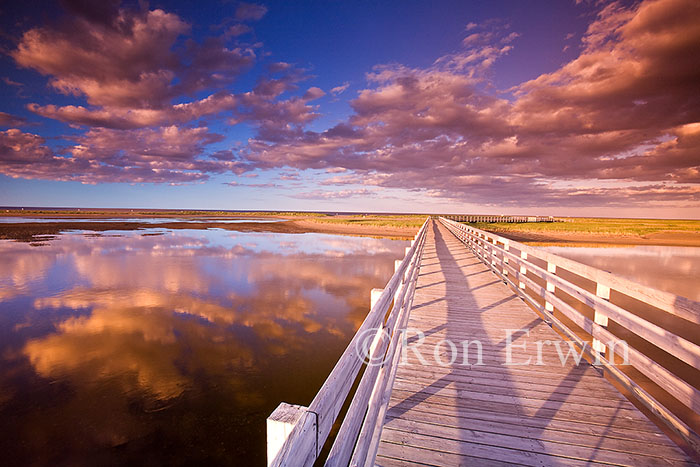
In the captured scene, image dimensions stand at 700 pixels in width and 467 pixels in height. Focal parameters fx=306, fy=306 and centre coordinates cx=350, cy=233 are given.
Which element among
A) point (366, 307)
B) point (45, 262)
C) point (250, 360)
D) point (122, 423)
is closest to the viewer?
point (122, 423)

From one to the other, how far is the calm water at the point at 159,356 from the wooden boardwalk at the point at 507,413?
3.04m

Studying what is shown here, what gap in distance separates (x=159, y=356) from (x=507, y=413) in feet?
25.5

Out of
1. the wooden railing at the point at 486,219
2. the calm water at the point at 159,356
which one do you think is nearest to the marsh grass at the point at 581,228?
the wooden railing at the point at 486,219

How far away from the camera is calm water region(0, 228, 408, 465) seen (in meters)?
4.95

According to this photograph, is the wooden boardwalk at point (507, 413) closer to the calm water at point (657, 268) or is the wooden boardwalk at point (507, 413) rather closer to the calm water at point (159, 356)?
the calm water at point (159, 356)

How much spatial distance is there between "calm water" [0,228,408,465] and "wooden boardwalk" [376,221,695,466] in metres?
3.04

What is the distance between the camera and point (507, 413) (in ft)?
10.8

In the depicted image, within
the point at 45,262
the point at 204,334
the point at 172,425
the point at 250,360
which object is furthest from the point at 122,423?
the point at 45,262

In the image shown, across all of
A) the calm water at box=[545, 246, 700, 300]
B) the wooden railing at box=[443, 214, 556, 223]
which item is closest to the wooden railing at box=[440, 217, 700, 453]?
the calm water at box=[545, 246, 700, 300]

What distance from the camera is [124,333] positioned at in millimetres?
8766

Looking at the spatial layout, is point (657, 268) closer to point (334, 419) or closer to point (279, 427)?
point (334, 419)

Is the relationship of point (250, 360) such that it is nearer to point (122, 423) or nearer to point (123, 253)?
point (122, 423)

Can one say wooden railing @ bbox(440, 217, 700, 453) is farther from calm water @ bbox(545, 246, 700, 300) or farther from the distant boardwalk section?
calm water @ bbox(545, 246, 700, 300)

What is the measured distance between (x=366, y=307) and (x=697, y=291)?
15905 millimetres
